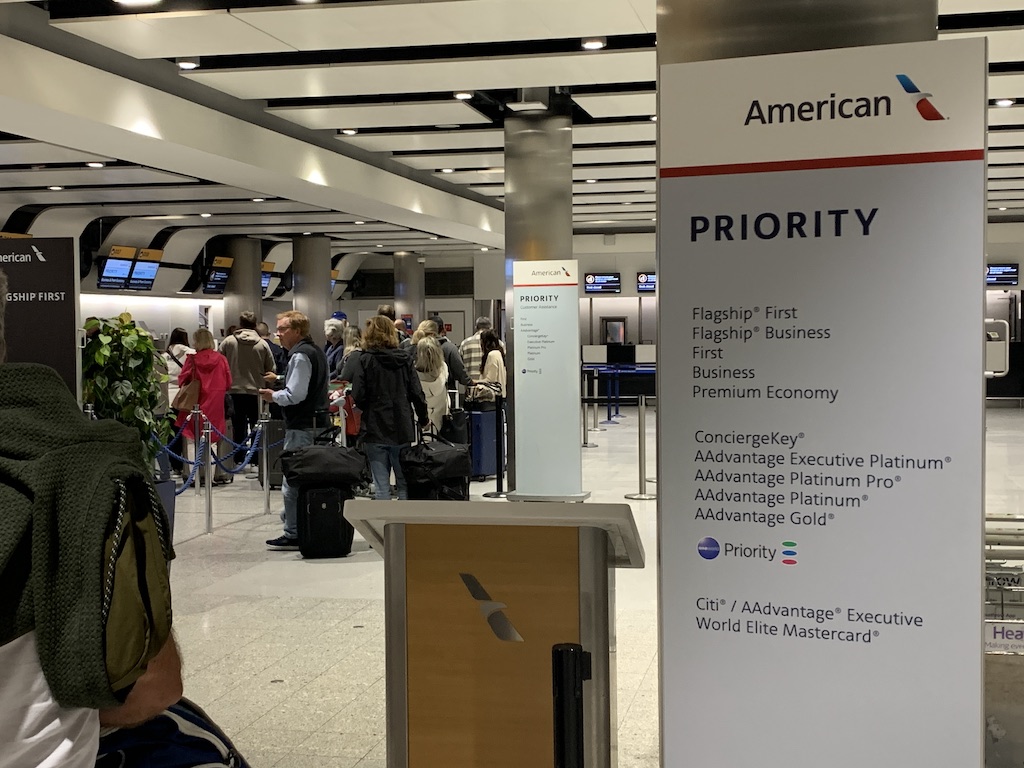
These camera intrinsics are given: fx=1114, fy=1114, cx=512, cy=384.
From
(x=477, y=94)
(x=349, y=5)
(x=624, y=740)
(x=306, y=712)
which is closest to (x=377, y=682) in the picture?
(x=306, y=712)

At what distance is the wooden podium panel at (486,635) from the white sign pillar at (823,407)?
0.28 meters

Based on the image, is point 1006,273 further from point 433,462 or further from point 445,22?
point 445,22

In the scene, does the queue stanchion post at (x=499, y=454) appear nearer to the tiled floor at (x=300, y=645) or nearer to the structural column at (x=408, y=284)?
the tiled floor at (x=300, y=645)

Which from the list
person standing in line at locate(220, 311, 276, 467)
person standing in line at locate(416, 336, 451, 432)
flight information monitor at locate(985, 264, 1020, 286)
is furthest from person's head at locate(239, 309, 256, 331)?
flight information monitor at locate(985, 264, 1020, 286)

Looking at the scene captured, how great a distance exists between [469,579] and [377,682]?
9.33 ft

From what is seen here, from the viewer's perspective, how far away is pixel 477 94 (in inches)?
412

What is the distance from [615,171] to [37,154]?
735 cm

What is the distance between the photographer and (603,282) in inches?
1041

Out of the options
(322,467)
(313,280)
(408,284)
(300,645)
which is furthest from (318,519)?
(408,284)

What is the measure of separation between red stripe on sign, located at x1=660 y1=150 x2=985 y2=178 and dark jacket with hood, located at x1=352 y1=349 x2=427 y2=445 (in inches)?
250

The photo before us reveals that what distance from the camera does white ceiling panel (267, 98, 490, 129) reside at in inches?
415

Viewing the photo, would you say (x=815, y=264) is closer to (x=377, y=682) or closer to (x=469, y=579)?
(x=469, y=579)

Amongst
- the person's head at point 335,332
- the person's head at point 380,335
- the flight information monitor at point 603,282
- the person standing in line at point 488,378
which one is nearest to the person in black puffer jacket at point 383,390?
the person's head at point 380,335

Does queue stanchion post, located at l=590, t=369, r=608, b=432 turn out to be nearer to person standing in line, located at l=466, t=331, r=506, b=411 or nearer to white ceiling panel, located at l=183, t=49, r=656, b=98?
person standing in line, located at l=466, t=331, r=506, b=411
